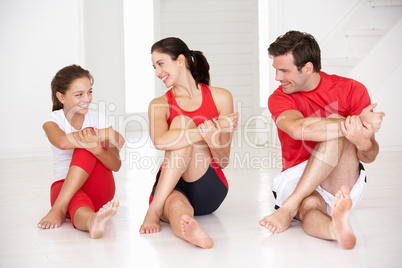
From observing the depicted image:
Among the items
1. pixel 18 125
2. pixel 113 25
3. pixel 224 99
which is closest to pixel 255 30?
pixel 113 25

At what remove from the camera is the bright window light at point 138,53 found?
22.4 feet

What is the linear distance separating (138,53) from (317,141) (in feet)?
17.3

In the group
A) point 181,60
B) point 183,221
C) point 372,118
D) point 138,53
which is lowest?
point 183,221

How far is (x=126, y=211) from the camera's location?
2439mm

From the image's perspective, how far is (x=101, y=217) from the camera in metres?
1.88

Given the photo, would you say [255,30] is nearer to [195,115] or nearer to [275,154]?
[275,154]

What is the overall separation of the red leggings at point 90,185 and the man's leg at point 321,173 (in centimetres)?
76

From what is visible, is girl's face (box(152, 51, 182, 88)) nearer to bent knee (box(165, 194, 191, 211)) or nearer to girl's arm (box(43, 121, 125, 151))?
girl's arm (box(43, 121, 125, 151))

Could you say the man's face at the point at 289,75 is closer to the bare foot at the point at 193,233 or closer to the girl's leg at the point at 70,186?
the bare foot at the point at 193,233

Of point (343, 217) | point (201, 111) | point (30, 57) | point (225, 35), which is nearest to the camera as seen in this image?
point (343, 217)

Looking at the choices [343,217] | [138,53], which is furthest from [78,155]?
[138,53]

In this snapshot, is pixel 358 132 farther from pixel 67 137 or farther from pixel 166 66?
pixel 67 137

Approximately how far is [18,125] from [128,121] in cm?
240

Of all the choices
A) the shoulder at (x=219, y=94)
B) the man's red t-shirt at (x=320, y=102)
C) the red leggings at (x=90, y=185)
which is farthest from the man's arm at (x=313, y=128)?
the red leggings at (x=90, y=185)
